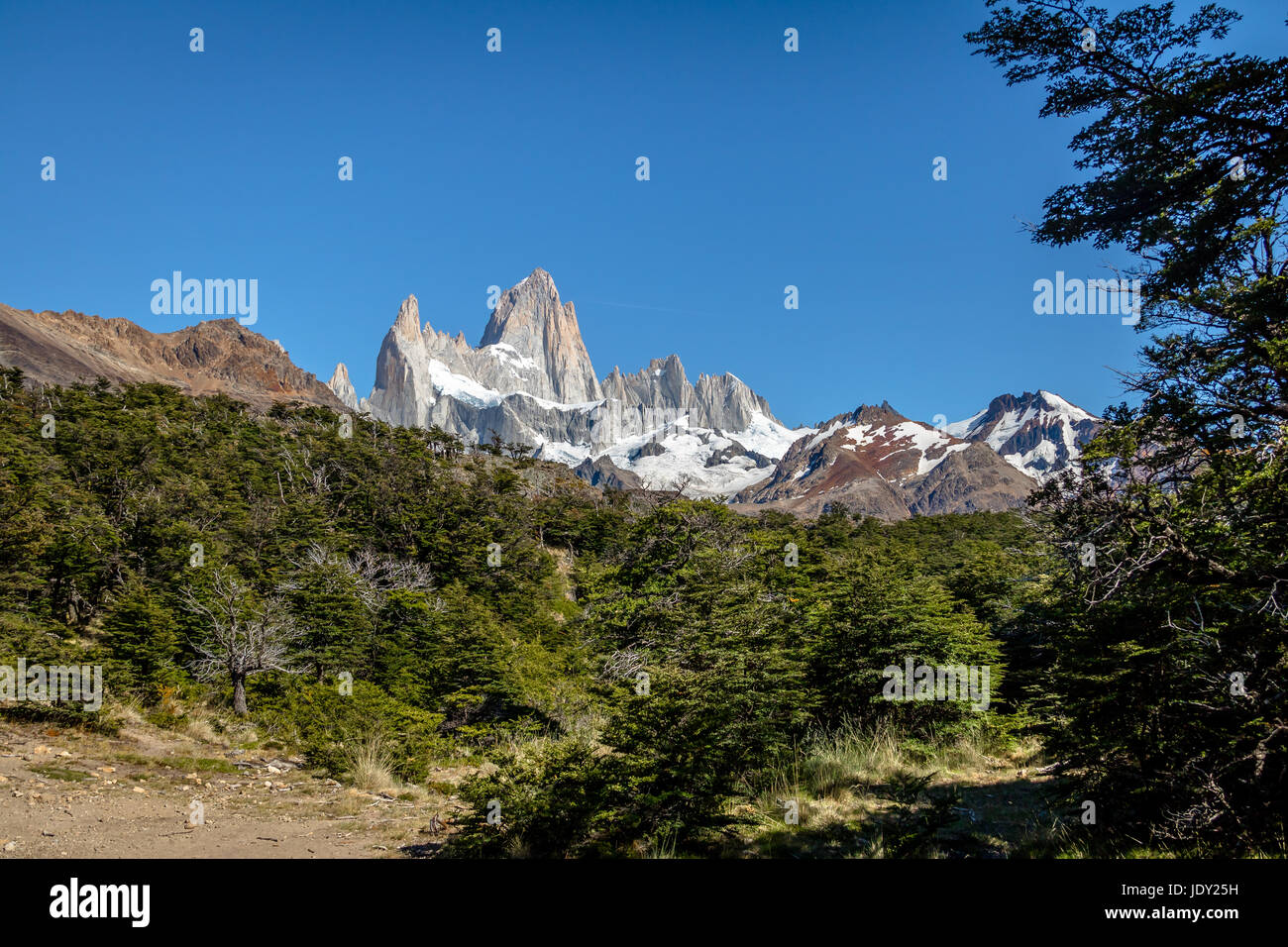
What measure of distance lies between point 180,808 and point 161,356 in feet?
636

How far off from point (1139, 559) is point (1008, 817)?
363 cm

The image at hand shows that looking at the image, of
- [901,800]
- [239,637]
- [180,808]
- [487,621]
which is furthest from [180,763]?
[901,800]

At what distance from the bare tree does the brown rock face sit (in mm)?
112535

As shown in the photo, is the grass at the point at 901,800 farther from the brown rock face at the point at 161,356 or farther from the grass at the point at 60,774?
the brown rock face at the point at 161,356

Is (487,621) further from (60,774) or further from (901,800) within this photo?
(901,800)

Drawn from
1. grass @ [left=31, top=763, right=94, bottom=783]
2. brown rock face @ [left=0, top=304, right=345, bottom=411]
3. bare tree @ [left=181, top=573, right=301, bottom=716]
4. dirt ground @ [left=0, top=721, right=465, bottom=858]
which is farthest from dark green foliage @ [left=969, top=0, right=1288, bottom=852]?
brown rock face @ [left=0, top=304, right=345, bottom=411]

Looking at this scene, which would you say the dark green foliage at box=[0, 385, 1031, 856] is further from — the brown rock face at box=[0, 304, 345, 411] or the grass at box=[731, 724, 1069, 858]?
the brown rock face at box=[0, 304, 345, 411]

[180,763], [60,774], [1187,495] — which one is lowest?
[180,763]

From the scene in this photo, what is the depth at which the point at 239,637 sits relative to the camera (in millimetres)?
18812

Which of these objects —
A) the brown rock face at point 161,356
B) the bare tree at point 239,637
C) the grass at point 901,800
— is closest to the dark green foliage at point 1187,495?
the grass at point 901,800

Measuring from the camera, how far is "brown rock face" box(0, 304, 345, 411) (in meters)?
116

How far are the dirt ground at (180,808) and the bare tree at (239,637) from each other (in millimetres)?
5014
